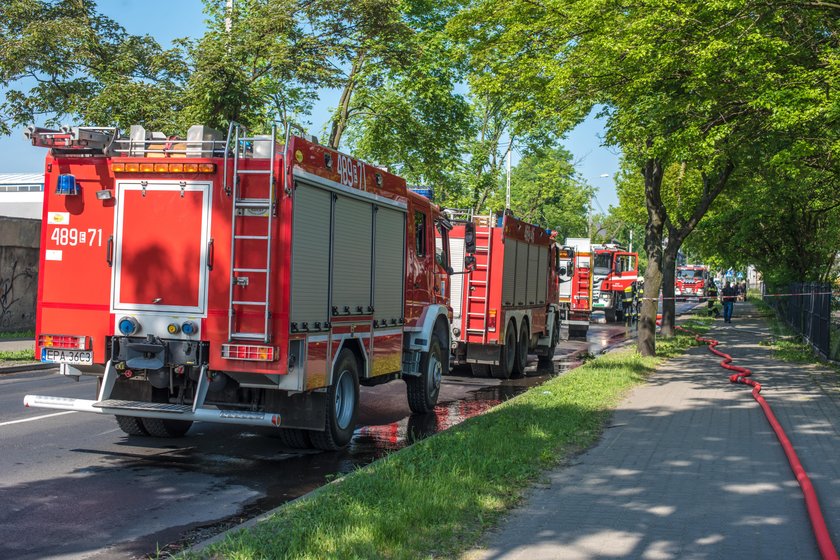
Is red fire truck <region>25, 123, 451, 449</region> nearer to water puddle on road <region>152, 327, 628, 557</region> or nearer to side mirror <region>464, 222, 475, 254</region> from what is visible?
water puddle on road <region>152, 327, 628, 557</region>

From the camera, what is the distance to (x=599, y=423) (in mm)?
10781

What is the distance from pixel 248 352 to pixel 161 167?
1.92 m

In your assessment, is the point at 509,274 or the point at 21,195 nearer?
the point at 509,274

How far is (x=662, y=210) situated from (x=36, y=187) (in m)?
36.8

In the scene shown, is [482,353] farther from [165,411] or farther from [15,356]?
[165,411]

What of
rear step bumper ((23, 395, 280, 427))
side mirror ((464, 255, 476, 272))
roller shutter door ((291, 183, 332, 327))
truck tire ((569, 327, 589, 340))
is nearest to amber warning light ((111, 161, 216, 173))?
roller shutter door ((291, 183, 332, 327))

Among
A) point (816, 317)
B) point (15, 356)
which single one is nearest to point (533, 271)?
point (816, 317)

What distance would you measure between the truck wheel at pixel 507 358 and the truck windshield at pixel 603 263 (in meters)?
29.2

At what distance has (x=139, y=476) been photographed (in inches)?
320

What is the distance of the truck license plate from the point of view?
28.7 feet

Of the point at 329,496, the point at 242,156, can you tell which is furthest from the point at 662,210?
the point at 329,496

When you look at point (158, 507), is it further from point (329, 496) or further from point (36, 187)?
point (36, 187)

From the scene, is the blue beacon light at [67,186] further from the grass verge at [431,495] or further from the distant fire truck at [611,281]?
the distant fire truck at [611,281]

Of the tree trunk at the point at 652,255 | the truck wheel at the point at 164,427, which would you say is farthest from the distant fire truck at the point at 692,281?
the truck wheel at the point at 164,427
